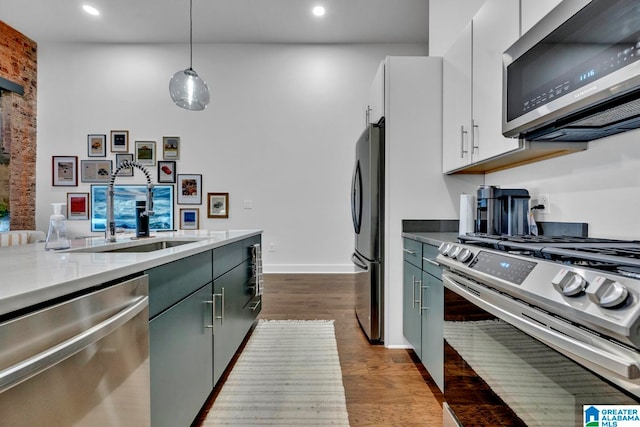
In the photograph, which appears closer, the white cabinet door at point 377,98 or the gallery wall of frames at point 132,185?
the white cabinet door at point 377,98

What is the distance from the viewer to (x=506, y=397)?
0.96 metres

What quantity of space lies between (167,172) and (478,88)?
15.1 feet

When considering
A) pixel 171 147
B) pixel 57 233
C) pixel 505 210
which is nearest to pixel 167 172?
pixel 171 147

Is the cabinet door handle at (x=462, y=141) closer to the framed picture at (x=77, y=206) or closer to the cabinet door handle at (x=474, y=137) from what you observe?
the cabinet door handle at (x=474, y=137)

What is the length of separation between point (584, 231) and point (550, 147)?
16.8 inches

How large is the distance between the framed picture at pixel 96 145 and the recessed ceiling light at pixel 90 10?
5.55ft

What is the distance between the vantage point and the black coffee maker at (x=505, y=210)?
5.68 ft

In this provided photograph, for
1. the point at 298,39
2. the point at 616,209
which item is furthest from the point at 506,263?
the point at 298,39

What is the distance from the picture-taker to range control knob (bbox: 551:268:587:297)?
696mm

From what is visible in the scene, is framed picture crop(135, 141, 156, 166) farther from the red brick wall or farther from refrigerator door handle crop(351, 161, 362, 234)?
refrigerator door handle crop(351, 161, 362, 234)

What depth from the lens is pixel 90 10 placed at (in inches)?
170

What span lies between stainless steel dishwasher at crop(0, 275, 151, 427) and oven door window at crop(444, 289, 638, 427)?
1.06m

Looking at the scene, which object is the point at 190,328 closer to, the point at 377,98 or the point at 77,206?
the point at 377,98

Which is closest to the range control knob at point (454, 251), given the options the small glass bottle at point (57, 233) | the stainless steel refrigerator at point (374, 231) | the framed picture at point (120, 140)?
the stainless steel refrigerator at point (374, 231)
